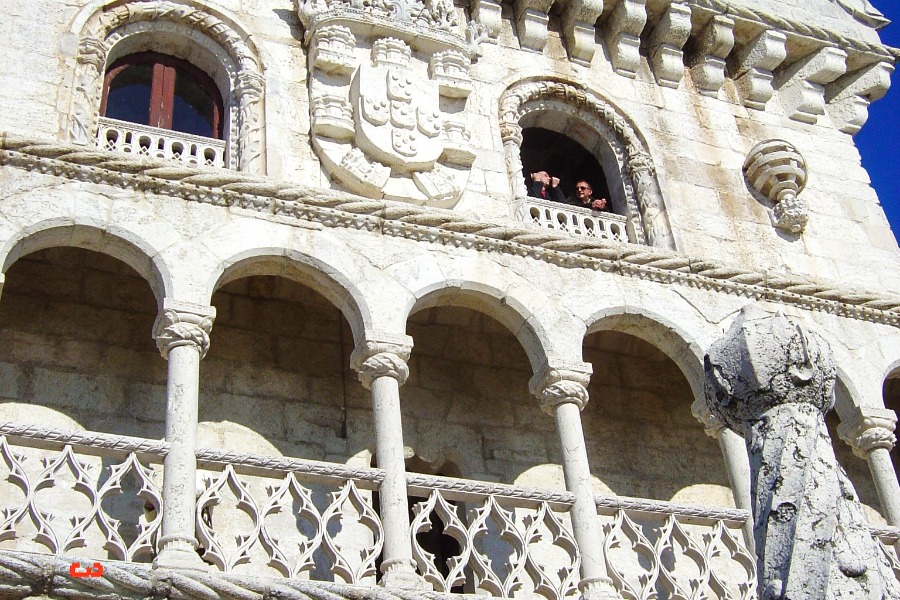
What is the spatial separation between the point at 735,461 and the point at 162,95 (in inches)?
212

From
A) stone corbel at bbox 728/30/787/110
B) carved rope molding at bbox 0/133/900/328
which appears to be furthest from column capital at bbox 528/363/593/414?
stone corbel at bbox 728/30/787/110

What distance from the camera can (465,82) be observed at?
430 inches

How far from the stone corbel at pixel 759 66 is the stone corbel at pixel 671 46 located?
2.41ft

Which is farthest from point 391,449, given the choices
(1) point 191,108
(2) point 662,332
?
(1) point 191,108

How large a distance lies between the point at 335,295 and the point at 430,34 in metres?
2.84

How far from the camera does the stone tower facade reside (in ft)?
27.2

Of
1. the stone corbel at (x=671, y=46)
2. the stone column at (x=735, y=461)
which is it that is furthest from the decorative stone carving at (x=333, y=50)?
the stone column at (x=735, y=461)

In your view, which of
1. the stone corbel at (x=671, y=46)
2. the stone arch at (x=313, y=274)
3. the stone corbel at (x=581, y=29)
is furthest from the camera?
the stone corbel at (x=671, y=46)

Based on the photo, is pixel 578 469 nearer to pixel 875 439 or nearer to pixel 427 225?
pixel 427 225

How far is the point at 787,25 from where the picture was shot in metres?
12.9

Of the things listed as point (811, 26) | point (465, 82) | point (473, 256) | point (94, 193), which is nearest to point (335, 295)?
point (473, 256)

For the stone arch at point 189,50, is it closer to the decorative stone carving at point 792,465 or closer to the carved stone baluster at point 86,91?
the carved stone baluster at point 86,91

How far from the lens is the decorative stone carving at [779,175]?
11820mm

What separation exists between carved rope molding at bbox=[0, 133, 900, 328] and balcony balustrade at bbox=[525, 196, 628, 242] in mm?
478
